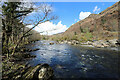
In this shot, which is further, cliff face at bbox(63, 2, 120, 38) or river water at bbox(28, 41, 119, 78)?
cliff face at bbox(63, 2, 120, 38)

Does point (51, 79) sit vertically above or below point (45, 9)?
below

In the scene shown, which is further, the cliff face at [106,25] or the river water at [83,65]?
the cliff face at [106,25]

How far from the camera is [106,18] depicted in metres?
54.7

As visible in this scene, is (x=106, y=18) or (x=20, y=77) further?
(x=106, y=18)

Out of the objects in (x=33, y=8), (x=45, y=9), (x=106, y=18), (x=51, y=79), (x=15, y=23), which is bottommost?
(x=51, y=79)

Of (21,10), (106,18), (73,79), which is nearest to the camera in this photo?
(73,79)

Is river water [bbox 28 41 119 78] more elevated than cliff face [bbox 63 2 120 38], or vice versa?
cliff face [bbox 63 2 120 38]

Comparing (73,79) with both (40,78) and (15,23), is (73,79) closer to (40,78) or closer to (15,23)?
(40,78)

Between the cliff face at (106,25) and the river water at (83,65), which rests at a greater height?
the cliff face at (106,25)

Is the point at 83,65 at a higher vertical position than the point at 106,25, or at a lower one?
lower

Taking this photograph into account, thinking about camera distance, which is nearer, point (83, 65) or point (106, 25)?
point (83, 65)

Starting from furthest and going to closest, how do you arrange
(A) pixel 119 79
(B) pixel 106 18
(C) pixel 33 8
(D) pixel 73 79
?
(B) pixel 106 18 → (C) pixel 33 8 → (D) pixel 73 79 → (A) pixel 119 79

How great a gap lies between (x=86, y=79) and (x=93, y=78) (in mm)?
419

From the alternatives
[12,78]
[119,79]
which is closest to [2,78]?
[12,78]
